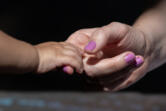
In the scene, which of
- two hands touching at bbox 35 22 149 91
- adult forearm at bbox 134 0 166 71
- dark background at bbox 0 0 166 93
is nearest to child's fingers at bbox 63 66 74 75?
two hands touching at bbox 35 22 149 91

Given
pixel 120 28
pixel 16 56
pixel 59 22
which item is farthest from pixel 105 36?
pixel 59 22

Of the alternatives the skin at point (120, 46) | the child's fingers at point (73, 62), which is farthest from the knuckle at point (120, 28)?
the child's fingers at point (73, 62)

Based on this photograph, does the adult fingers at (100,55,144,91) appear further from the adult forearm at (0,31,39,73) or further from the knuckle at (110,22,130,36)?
the adult forearm at (0,31,39,73)

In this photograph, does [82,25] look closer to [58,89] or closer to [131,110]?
[58,89]

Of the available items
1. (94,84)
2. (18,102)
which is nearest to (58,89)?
(94,84)

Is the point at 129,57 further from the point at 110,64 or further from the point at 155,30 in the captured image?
the point at 155,30
